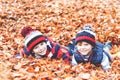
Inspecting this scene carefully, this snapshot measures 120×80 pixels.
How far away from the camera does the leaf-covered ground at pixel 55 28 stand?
520 cm

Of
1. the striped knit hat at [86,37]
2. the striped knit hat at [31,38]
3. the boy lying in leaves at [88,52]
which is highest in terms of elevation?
the striped knit hat at [31,38]

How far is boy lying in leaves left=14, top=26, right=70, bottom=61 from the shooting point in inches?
240

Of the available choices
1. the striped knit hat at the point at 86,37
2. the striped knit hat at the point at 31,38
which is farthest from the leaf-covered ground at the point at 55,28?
the striped knit hat at the point at 86,37

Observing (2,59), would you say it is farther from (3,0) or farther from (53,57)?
(3,0)

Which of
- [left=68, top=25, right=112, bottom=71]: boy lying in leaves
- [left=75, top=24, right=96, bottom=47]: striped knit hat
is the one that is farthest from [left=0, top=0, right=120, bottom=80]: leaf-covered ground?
[left=75, top=24, right=96, bottom=47]: striped knit hat

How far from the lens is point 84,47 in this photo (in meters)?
5.87

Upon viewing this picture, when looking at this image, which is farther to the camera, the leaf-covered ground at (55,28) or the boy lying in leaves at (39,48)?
the boy lying in leaves at (39,48)

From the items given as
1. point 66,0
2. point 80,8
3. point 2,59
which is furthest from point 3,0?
point 2,59

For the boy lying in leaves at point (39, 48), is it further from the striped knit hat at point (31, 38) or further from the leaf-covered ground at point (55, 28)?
the leaf-covered ground at point (55, 28)

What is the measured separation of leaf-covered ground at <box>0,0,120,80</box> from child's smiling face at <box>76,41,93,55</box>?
0.23m

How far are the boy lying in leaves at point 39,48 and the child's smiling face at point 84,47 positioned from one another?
1.24 ft

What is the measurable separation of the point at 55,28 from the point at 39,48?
2.78 m

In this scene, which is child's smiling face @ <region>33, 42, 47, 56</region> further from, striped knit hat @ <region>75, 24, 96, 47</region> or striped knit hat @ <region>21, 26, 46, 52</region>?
striped knit hat @ <region>75, 24, 96, 47</region>

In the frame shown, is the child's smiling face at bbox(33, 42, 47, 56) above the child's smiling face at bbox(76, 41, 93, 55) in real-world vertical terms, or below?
above
